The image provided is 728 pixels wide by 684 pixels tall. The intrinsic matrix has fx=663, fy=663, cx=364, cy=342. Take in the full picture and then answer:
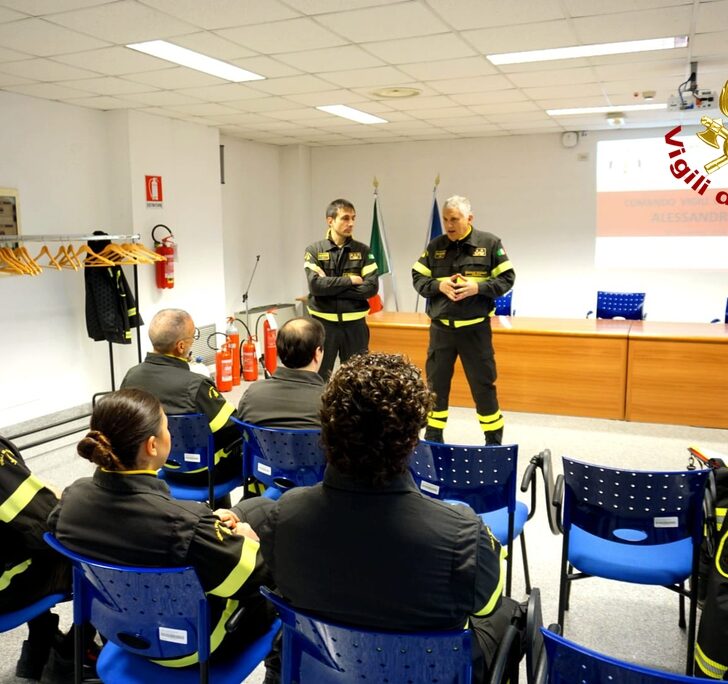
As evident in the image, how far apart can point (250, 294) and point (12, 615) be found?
6607 mm

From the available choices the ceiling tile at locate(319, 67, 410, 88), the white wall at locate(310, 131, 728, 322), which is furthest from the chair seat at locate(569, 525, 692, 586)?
the white wall at locate(310, 131, 728, 322)

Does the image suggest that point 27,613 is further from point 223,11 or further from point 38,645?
point 223,11

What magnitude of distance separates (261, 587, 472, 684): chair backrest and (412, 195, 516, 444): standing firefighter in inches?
112

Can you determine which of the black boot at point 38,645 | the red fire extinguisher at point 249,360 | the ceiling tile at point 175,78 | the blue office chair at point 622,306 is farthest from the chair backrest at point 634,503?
the red fire extinguisher at point 249,360

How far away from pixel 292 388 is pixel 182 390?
0.49 m

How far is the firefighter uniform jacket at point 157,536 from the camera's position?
1521 millimetres

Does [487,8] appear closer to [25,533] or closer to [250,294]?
[25,533]

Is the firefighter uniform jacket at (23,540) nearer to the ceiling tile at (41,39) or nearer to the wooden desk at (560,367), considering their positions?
the ceiling tile at (41,39)

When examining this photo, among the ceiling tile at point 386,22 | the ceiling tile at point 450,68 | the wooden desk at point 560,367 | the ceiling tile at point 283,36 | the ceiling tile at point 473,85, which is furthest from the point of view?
the wooden desk at point 560,367

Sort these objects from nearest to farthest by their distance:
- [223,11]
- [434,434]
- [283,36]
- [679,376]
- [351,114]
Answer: [223,11] → [283,36] → [434,434] → [679,376] → [351,114]

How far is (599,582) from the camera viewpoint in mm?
2873

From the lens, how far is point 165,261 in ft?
20.1

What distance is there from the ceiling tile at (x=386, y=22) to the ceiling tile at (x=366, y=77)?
0.76 m

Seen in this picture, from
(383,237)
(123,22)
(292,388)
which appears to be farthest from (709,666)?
(383,237)
